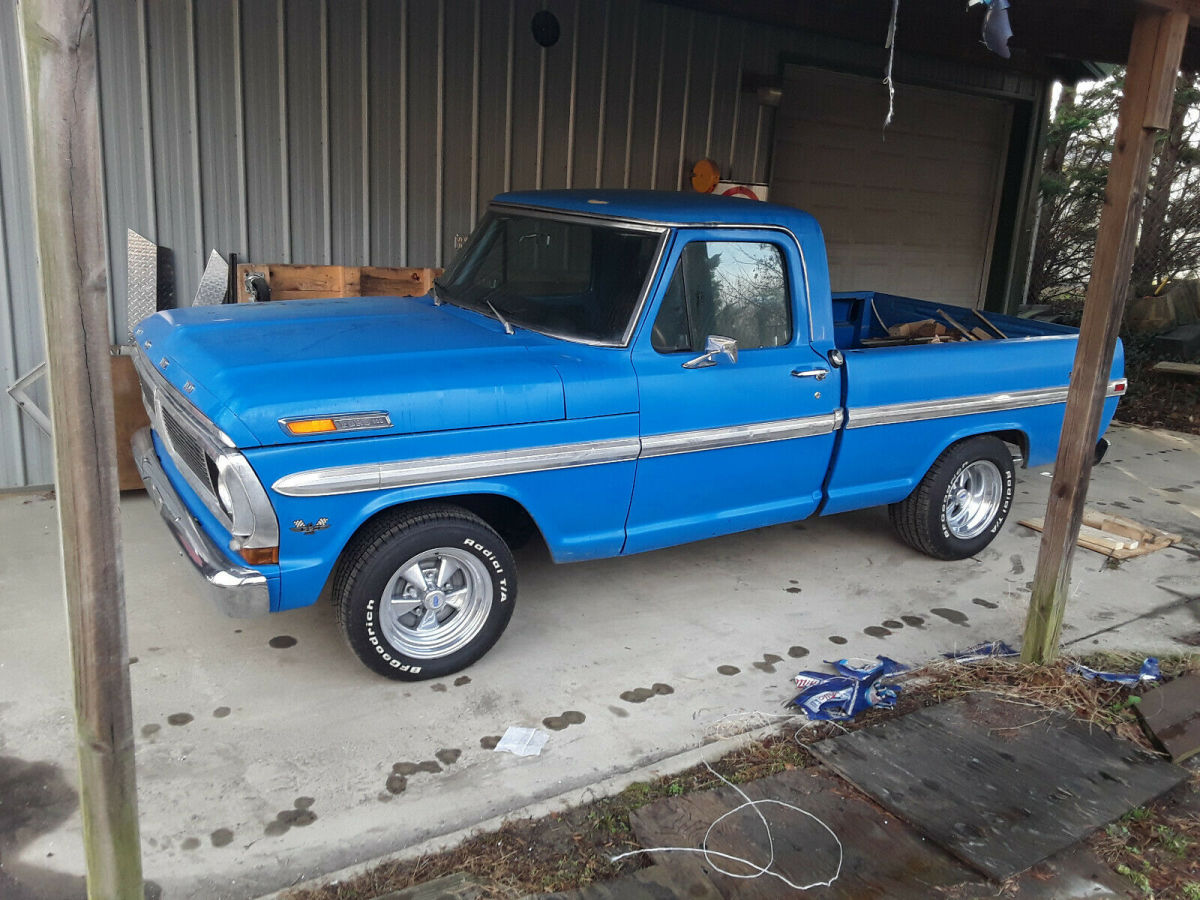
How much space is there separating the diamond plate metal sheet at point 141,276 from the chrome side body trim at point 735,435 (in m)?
3.81

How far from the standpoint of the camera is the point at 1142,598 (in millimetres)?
5262

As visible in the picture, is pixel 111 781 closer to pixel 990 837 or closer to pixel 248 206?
pixel 990 837

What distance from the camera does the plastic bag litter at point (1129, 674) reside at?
423 cm

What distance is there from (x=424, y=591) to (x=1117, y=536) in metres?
4.73

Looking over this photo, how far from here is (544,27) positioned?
23.0 ft

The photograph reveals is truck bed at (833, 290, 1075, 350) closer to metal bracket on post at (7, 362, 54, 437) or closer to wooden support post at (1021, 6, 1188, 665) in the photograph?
wooden support post at (1021, 6, 1188, 665)

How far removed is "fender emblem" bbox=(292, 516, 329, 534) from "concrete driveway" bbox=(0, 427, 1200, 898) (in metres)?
0.79

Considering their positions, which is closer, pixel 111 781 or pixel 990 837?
pixel 111 781

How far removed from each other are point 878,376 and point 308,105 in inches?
167

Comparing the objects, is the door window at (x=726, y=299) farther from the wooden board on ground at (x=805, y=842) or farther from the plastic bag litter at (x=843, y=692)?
the wooden board on ground at (x=805, y=842)

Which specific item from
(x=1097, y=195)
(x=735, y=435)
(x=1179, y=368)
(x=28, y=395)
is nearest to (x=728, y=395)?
(x=735, y=435)

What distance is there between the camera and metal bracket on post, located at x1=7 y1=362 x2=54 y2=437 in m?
5.77

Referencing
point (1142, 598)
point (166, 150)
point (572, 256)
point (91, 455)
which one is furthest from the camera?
point (166, 150)

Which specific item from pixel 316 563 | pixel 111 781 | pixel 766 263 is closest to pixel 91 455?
pixel 111 781
